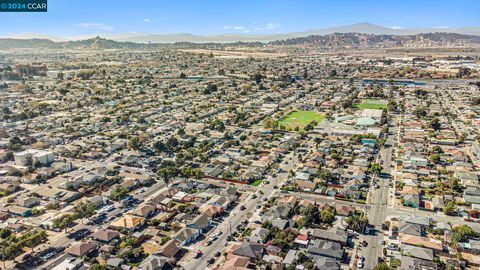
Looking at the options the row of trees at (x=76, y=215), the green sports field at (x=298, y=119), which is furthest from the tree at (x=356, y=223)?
the green sports field at (x=298, y=119)

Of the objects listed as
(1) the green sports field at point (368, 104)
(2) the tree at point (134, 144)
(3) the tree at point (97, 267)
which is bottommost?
(3) the tree at point (97, 267)

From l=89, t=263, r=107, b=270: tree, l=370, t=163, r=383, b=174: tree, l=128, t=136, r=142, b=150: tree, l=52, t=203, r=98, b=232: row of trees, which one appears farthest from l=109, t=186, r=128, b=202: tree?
l=370, t=163, r=383, b=174: tree

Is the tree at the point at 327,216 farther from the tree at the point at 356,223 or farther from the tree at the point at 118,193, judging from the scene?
the tree at the point at 118,193

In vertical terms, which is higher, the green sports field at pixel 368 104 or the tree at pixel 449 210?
the green sports field at pixel 368 104

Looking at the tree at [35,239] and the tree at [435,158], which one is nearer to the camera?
the tree at [35,239]

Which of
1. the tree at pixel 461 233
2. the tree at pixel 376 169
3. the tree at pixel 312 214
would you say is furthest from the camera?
the tree at pixel 376 169

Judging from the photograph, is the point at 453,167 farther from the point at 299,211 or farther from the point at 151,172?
the point at 151,172

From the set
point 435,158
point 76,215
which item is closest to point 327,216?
point 76,215

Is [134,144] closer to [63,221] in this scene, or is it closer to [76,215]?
[76,215]

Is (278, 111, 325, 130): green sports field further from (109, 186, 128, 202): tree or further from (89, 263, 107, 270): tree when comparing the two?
(89, 263, 107, 270): tree
